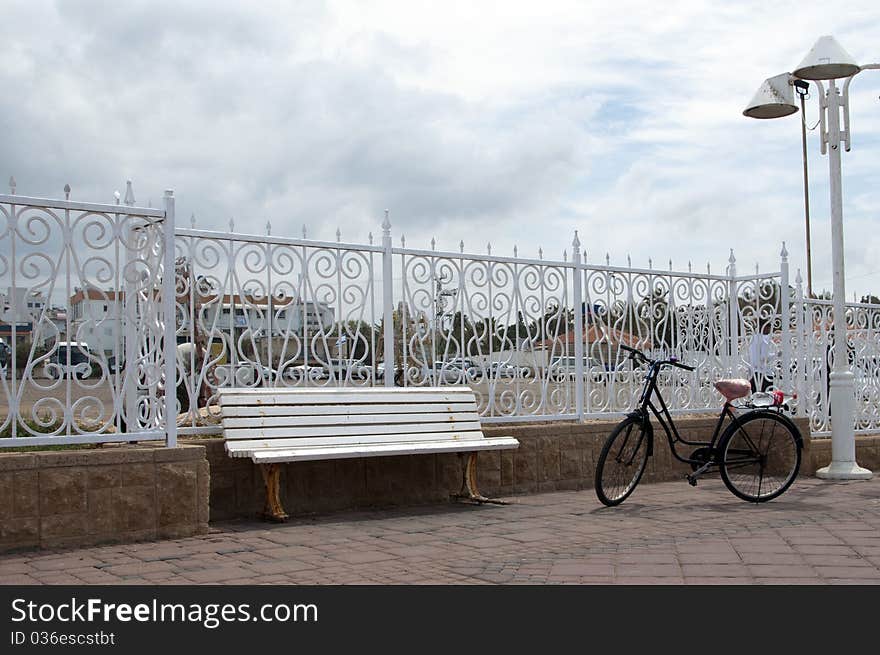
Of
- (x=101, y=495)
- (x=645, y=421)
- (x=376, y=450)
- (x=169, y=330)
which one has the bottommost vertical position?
(x=101, y=495)

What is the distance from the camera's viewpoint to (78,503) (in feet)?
19.9

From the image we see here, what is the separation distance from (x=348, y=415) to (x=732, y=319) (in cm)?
491

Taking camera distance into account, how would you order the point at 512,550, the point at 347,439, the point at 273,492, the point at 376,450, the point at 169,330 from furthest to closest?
the point at 347,439
the point at 376,450
the point at 273,492
the point at 169,330
the point at 512,550

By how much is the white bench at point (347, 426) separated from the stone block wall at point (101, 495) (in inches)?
21.0

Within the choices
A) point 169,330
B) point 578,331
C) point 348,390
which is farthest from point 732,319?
point 169,330

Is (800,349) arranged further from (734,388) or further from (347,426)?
(347,426)

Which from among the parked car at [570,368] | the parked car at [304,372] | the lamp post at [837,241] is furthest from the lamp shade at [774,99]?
the parked car at [304,372]

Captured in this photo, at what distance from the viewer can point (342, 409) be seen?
7570 mm

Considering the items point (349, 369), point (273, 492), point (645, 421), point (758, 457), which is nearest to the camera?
point (273, 492)

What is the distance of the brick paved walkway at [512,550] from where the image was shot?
207 inches

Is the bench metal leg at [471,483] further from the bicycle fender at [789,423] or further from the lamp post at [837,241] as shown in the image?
the lamp post at [837,241]

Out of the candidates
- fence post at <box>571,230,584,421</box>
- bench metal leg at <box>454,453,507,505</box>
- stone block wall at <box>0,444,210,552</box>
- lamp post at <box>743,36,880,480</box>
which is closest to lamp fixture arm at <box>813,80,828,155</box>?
lamp post at <box>743,36,880,480</box>
